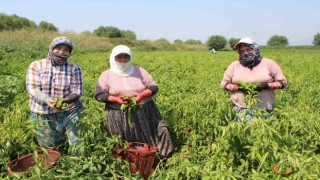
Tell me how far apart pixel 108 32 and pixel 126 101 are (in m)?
58.0

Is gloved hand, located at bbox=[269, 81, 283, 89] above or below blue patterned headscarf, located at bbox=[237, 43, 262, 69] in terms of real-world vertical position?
below

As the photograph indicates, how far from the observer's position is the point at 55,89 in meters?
3.34

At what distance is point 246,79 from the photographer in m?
3.56

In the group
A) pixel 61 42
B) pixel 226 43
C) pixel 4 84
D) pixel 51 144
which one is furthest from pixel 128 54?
pixel 226 43

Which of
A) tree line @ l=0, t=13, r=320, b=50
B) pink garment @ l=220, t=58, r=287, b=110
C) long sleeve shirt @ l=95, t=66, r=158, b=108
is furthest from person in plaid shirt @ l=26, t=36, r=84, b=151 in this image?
tree line @ l=0, t=13, r=320, b=50

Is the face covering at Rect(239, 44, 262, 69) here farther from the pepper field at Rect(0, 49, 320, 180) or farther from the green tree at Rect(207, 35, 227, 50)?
the green tree at Rect(207, 35, 227, 50)

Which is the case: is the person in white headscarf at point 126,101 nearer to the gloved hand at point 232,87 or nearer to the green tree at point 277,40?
the gloved hand at point 232,87

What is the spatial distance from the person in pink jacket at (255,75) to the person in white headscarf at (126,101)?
938 mm

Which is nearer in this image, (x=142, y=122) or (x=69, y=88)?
(x=69, y=88)

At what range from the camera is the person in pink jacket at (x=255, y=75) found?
11.5ft

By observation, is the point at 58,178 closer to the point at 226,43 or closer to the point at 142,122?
the point at 142,122

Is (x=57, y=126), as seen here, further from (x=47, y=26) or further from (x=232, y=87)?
(x=47, y=26)

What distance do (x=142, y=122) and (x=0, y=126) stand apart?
148cm

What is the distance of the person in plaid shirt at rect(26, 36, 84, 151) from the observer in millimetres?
3266
